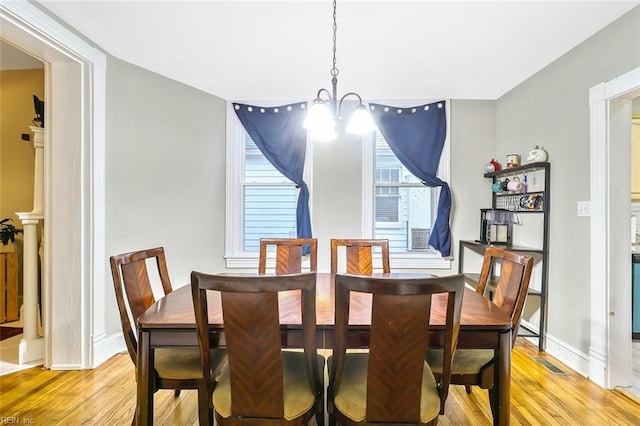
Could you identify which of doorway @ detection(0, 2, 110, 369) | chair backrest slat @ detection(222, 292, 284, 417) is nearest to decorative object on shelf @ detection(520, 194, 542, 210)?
chair backrest slat @ detection(222, 292, 284, 417)

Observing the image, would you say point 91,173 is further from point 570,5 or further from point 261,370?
point 570,5

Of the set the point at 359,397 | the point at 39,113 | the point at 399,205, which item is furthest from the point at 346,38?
the point at 39,113

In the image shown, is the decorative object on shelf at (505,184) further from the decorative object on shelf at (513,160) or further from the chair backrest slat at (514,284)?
the chair backrest slat at (514,284)

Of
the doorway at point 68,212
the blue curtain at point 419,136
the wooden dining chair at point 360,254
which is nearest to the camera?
the doorway at point 68,212

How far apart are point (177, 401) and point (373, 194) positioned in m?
2.49

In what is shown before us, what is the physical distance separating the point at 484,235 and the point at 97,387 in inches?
137

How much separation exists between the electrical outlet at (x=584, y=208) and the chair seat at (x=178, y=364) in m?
2.57

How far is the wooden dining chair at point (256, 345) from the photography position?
1006 millimetres

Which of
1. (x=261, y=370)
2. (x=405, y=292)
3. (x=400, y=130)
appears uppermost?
(x=400, y=130)

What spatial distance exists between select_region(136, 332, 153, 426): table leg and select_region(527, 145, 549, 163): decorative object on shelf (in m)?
3.02

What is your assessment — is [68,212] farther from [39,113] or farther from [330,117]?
[330,117]

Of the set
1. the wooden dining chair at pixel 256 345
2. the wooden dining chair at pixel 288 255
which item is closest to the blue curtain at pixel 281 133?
the wooden dining chair at pixel 288 255

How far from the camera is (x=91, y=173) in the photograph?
88.4 inches

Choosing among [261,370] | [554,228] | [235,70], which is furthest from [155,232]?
[554,228]
